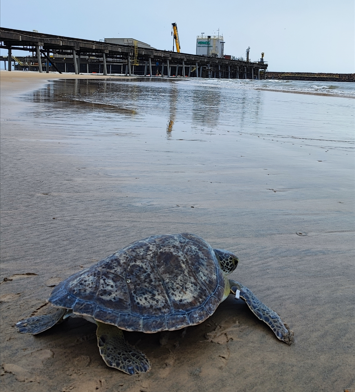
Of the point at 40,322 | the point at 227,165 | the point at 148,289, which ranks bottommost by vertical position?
the point at 40,322

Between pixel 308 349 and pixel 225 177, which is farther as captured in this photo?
pixel 225 177

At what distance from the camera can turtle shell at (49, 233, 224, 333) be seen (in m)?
2.03

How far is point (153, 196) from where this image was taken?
4.55 m

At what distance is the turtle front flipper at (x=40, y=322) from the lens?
2193 mm

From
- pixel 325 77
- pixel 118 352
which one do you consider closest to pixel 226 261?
pixel 118 352

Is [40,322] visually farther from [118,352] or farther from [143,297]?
[143,297]

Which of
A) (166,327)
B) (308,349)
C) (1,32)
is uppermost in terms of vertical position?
A: (1,32)

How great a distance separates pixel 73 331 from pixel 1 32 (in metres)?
43.0

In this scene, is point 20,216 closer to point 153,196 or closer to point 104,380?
point 153,196

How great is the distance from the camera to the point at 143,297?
208cm

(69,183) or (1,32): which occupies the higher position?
(1,32)

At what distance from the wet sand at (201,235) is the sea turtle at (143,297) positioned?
0.28 ft

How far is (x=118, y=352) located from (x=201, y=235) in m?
1.74

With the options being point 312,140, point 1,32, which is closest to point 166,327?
point 312,140
